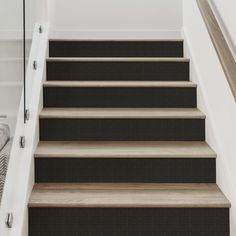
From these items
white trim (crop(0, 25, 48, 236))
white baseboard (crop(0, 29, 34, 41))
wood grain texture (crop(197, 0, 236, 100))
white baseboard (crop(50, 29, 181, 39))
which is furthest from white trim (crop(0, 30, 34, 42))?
white baseboard (crop(50, 29, 181, 39))

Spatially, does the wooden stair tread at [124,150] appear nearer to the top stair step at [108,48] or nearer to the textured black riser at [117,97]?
the textured black riser at [117,97]

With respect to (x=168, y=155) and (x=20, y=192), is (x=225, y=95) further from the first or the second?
(x=20, y=192)

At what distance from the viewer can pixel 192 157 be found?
213 cm

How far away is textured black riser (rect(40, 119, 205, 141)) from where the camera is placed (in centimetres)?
238

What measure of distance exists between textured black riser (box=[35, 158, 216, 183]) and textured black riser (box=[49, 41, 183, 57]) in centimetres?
131

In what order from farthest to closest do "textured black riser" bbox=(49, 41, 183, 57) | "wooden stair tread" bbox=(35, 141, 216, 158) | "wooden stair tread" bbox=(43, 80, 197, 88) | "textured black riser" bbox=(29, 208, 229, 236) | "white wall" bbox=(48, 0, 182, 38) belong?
"white wall" bbox=(48, 0, 182, 38)
"textured black riser" bbox=(49, 41, 183, 57)
"wooden stair tread" bbox=(43, 80, 197, 88)
"wooden stair tread" bbox=(35, 141, 216, 158)
"textured black riser" bbox=(29, 208, 229, 236)

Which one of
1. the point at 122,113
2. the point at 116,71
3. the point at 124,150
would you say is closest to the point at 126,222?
the point at 124,150

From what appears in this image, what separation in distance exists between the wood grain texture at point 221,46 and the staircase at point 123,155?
1.72 feet

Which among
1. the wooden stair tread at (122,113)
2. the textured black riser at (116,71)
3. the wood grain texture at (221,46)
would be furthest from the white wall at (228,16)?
the textured black riser at (116,71)

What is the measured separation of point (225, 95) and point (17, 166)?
3.61 ft

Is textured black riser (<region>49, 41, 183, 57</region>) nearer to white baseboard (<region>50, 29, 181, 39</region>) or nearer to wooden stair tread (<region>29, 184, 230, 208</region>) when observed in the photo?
white baseboard (<region>50, 29, 181, 39</region>)

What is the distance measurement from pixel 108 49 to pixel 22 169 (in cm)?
153

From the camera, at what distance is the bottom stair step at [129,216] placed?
1.87 metres

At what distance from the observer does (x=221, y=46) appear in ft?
6.35
